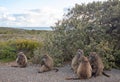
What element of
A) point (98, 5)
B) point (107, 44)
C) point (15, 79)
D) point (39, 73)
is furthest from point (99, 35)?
point (15, 79)

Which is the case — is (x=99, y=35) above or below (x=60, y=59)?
above

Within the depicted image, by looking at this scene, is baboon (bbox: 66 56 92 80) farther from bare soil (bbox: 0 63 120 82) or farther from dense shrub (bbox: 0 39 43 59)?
dense shrub (bbox: 0 39 43 59)

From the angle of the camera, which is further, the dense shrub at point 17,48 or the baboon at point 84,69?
the dense shrub at point 17,48

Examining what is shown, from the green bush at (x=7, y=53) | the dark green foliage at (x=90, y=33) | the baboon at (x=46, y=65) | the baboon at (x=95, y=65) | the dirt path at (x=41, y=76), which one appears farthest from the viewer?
the green bush at (x=7, y=53)

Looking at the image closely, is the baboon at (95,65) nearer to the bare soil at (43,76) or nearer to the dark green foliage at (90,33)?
the bare soil at (43,76)

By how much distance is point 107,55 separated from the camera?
1292 centimetres

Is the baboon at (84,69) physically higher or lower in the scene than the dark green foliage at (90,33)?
lower

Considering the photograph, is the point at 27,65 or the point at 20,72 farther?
the point at 27,65

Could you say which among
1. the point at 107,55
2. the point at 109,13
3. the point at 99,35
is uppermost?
the point at 109,13

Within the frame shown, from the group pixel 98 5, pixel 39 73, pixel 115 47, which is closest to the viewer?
pixel 39 73

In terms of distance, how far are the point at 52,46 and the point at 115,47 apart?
301cm

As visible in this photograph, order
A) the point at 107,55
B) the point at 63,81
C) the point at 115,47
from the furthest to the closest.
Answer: the point at 115,47, the point at 107,55, the point at 63,81

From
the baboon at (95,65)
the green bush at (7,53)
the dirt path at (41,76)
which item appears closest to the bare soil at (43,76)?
the dirt path at (41,76)

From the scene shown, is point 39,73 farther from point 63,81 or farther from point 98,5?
point 98,5
